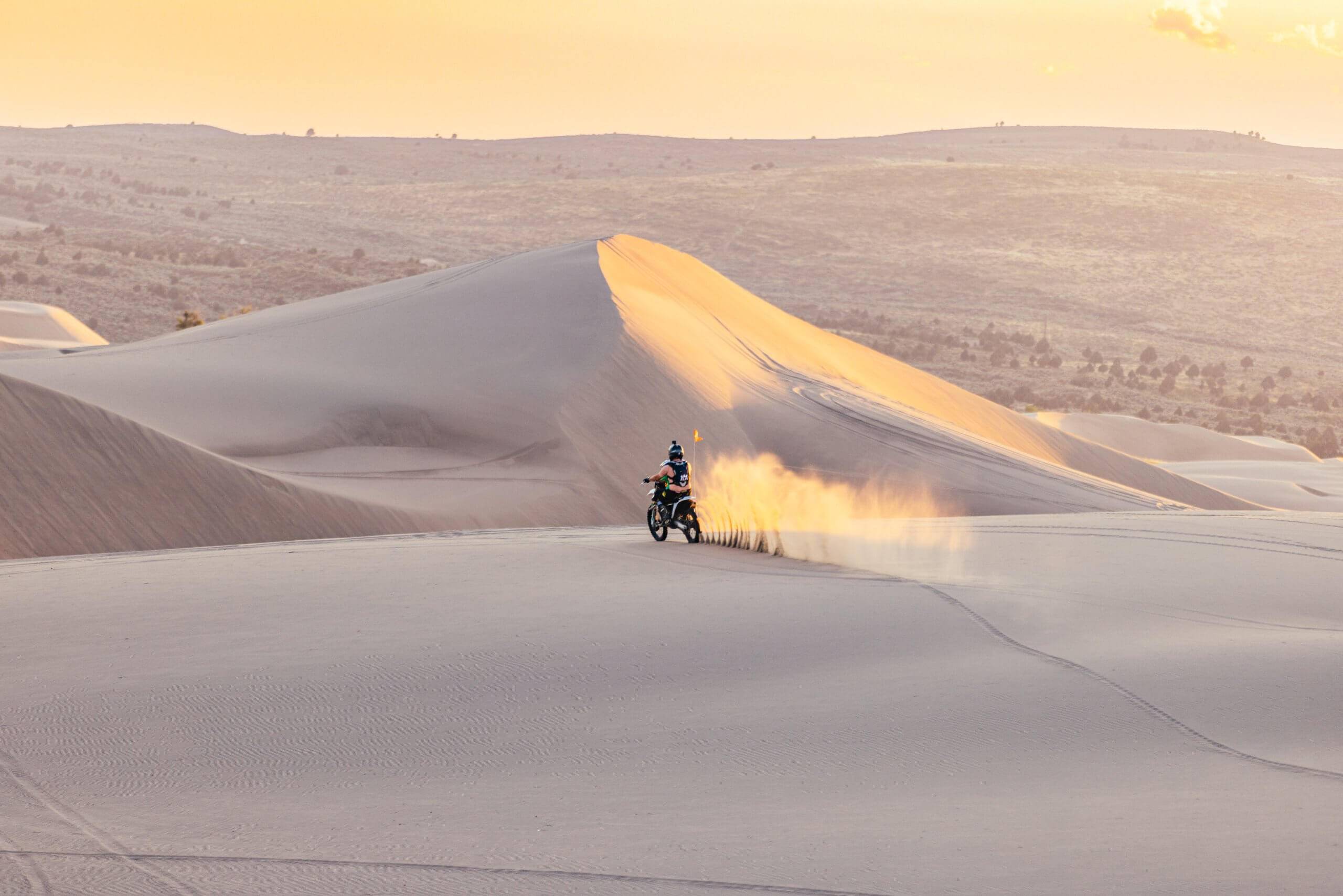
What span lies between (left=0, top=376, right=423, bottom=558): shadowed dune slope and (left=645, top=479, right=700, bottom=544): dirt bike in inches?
209

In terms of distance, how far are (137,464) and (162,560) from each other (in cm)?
448

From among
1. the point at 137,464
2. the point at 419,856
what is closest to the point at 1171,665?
the point at 419,856

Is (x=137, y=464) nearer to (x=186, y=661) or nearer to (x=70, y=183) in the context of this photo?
(x=186, y=661)

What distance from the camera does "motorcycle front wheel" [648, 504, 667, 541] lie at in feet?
44.0

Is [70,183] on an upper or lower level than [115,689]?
upper

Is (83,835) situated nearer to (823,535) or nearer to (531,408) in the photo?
(823,535)

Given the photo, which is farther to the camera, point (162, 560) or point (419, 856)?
point (162, 560)

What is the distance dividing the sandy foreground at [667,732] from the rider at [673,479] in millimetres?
1949

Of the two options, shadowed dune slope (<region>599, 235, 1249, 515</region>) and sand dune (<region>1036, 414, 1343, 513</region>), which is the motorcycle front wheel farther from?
sand dune (<region>1036, 414, 1343, 513</region>)

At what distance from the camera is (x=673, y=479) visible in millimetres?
13273

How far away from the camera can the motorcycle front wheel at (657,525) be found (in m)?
13.4

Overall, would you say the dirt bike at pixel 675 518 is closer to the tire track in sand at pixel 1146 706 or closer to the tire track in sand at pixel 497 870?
the tire track in sand at pixel 1146 706

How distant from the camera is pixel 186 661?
8.05 metres

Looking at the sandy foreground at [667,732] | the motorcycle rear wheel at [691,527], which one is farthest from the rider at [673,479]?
the sandy foreground at [667,732]
